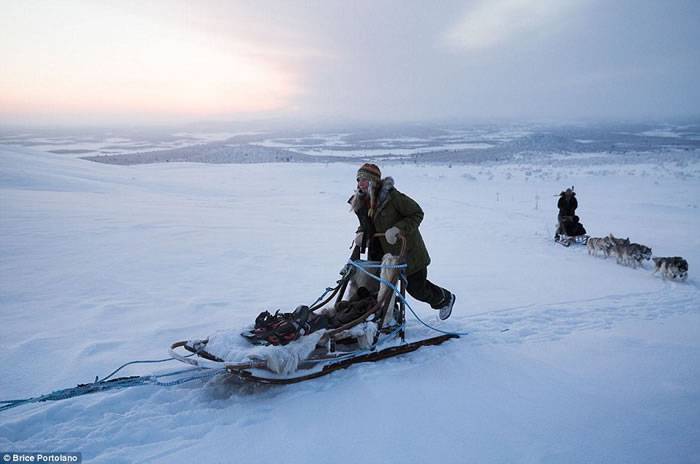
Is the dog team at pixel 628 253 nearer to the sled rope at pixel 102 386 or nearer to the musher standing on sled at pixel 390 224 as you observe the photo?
the musher standing on sled at pixel 390 224

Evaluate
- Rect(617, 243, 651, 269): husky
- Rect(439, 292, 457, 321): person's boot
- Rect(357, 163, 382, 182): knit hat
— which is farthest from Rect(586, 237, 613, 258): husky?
Rect(357, 163, 382, 182): knit hat

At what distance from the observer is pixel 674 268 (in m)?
6.96

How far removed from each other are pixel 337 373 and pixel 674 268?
6.44m

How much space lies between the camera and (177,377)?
346 cm

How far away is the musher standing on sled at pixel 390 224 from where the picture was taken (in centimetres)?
414

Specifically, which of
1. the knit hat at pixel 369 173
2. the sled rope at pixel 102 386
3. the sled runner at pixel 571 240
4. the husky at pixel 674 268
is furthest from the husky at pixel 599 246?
the sled rope at pixel 102 386

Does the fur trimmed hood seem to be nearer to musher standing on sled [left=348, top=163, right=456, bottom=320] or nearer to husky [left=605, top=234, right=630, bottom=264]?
musher standing on sled [left=348, top=163, right=456, bottom=320]

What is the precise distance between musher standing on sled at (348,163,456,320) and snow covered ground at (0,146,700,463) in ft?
2.09

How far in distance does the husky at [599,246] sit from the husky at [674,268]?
1563mm

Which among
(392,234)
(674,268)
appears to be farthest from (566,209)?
(392,234)

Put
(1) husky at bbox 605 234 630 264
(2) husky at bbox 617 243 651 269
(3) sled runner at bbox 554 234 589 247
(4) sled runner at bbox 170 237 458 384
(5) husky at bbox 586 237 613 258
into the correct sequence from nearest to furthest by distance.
Result: (4) sled runner at bbox 170 237 458 384
(2) husky at bbox 617 243 651 269
(1) husky at bbox 605 234 630 264
(5) husky at bbox 586 237 613 258
(3) sled runner at bbox 554 234 589 247

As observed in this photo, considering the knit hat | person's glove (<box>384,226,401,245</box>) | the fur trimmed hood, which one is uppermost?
the knit hat

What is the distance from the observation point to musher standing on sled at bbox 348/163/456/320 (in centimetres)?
414

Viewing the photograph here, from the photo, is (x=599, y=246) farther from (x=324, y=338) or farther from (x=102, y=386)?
(x=102, y=386)
